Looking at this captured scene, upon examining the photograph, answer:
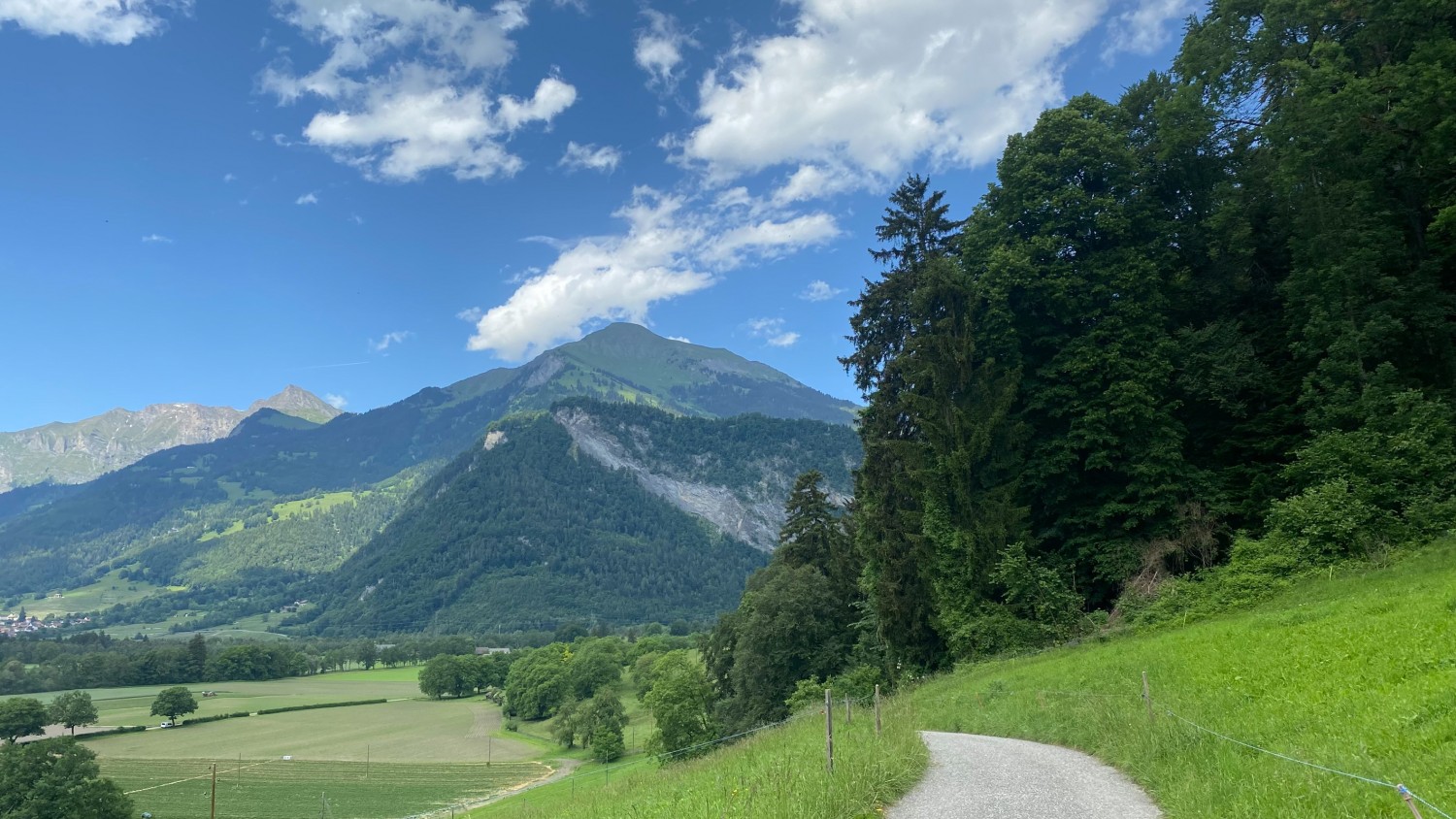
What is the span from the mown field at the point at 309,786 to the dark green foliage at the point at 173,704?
29.5 metres

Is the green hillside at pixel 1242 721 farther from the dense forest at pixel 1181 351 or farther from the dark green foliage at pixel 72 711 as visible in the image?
the dark green foliage at pixel 72 711

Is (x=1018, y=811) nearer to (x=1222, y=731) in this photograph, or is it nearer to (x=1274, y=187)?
(x=1222, y=731)

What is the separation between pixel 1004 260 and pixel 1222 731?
831 inches

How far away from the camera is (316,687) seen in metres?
155

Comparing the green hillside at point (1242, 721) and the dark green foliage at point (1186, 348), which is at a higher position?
the dark green foliage at point (1186, 348)

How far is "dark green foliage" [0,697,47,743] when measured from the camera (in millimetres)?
79500

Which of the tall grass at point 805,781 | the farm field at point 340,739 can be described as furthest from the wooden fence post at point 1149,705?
the farm field at point 340,739

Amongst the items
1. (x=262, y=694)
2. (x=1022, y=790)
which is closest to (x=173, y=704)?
(x=262, y=694)

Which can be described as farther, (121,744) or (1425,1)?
(121,744)

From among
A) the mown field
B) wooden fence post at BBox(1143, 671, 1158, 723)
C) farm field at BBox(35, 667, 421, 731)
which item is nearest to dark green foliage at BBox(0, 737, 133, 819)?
the mown field

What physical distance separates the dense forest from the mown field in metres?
47.9

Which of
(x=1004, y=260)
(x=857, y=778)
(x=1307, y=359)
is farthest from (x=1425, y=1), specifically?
(x=857, y=778)

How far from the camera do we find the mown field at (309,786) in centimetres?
6112

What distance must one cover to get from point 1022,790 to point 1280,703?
13.9 feet
